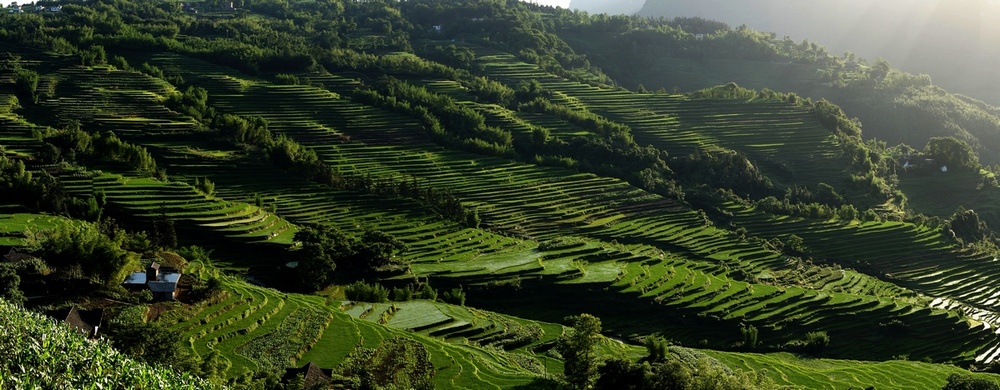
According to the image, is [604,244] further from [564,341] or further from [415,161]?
[564,341]

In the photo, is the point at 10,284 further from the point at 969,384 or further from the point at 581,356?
the point at 969,384

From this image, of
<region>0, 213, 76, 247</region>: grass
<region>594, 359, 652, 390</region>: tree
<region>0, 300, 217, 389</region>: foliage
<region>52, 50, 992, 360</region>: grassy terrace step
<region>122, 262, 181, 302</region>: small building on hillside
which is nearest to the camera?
<region>0, 300, 217, 389</region>: foliage

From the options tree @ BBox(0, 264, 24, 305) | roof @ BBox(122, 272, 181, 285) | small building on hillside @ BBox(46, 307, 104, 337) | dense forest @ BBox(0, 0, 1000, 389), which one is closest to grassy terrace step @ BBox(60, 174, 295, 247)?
dense forest @ BBox(0, 0, 1000, 389)

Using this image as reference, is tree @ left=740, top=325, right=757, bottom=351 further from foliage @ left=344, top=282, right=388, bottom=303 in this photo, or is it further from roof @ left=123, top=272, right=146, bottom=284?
roof @ left=123, top=272, right=146, bottom=284

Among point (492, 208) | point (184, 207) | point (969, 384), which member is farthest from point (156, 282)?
point (969, 384)

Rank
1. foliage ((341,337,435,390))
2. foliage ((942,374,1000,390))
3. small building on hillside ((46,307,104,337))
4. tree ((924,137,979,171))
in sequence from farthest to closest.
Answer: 1. tree ((924,137,979,171))
2. foliage ((942,374,1000,390))
3. foliage ((341,337,435,390))
4. small building on hillside ((46,307,104,337))

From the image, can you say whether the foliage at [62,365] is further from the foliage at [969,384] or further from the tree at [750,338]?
Result: the tree at [750,338]

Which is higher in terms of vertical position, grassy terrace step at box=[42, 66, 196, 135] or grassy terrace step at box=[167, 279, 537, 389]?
grassy terrace step at box=[42, 66, 196, 135]
